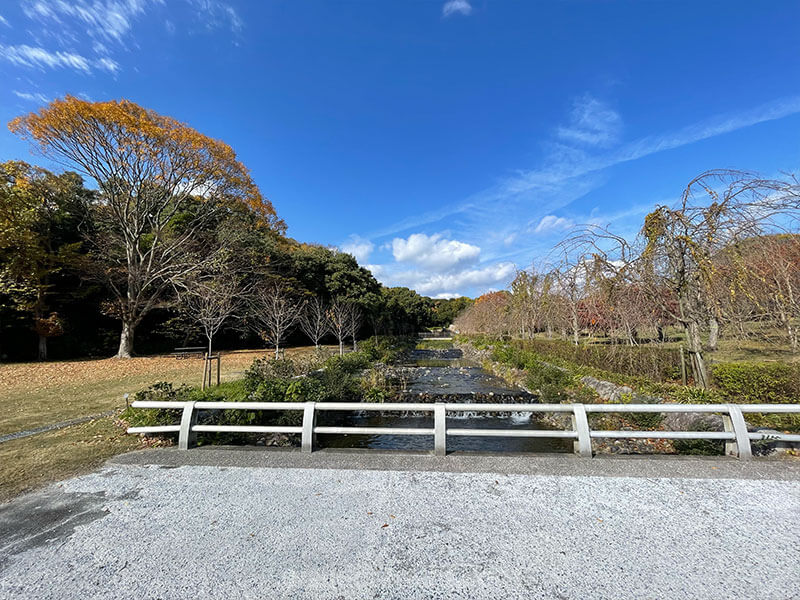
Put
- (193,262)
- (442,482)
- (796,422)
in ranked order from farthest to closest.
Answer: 1. (193,262)
2. (796,422)
3. (442,482)

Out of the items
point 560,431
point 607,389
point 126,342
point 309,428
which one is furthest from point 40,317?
point 607,389

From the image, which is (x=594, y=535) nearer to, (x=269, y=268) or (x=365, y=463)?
(x=365, y=463)

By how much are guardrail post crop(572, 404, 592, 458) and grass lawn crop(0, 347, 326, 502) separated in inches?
229

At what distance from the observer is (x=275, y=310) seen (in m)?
14.5

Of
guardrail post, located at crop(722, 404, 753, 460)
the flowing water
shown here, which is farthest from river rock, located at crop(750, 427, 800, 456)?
the flowing water

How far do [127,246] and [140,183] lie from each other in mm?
3115

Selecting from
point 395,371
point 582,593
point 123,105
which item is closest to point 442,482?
point 582,593

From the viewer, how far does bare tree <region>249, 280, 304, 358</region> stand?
15.1 m

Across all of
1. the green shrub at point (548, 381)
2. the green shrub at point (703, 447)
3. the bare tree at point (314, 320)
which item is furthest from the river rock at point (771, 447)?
the bare tree at point (314, 320)

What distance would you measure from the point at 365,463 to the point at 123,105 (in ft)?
61.0

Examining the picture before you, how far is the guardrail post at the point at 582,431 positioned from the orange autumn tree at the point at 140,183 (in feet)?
58.0

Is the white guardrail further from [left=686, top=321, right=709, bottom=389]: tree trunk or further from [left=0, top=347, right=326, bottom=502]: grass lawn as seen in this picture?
[left=686, top=321, right=709, bottom=389]: tree trunk

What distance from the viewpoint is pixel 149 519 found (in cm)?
286

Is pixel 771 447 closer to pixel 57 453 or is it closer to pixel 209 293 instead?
pixel 57 453
